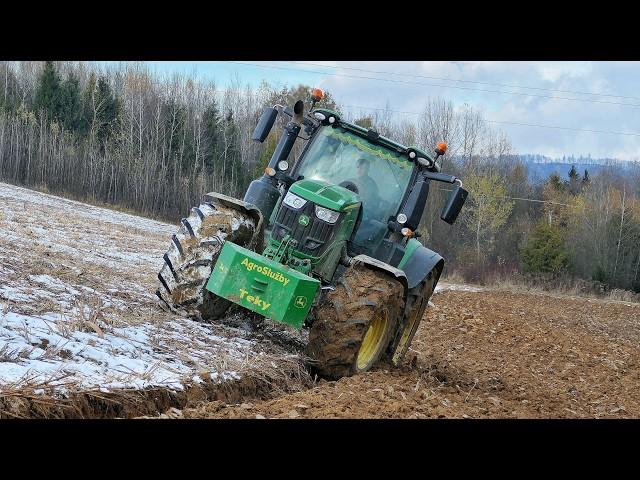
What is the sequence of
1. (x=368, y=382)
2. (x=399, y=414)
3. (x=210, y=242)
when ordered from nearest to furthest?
1. (x=399, y=414)
2. (x=368, y=382)
3. (x=210, y=242)

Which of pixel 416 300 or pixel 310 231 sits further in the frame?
pixel 416 300

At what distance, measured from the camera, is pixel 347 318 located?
7.82m

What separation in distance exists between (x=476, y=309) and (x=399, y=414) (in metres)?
15.9

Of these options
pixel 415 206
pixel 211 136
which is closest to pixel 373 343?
pixel 415 206

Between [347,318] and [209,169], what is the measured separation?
174ft

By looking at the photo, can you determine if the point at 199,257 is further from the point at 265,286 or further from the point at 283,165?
the point at 283,165

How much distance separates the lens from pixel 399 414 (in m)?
5.93

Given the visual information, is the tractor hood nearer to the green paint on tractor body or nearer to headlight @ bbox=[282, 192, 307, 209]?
headlight @ bbox=[282, 192, 307, 209]

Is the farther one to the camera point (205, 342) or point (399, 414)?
point (205, 342)

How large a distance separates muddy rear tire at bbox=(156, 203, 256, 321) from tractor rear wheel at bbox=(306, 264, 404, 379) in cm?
134

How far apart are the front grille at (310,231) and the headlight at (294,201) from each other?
0.04 metres

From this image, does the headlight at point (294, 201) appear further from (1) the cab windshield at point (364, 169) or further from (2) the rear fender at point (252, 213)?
(1) the cab windshield at point (364, 169)

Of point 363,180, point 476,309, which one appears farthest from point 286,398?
point 476,309
